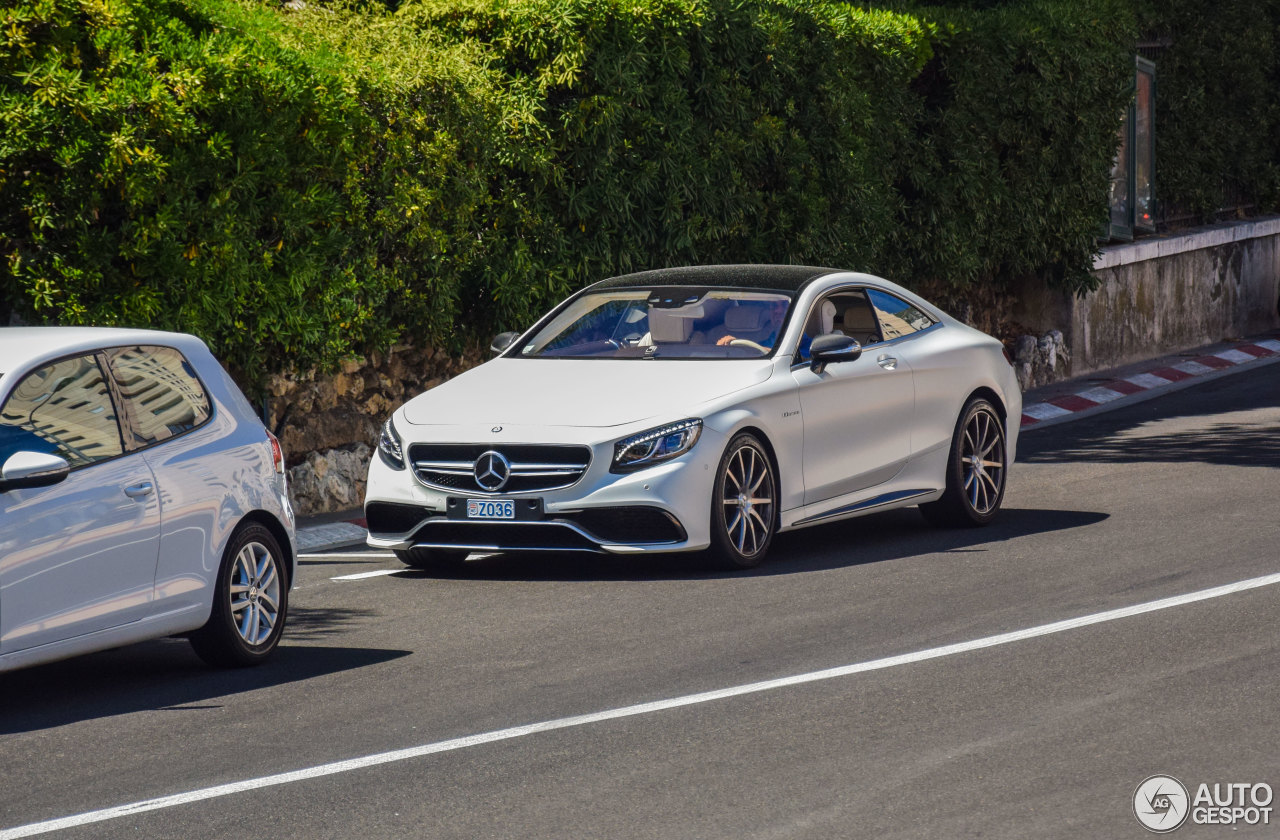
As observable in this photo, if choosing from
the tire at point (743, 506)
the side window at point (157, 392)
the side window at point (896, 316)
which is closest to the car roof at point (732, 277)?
the side window at point (896, 316)

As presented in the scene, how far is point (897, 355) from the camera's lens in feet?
39.8

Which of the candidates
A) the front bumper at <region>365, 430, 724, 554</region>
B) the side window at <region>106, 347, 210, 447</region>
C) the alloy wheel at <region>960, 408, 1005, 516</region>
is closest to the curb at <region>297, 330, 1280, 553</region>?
the front bumper at <region>365, 430, 724, 554</region>

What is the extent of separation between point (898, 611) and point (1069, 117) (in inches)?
553

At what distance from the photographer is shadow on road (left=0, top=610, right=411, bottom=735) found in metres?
7.75

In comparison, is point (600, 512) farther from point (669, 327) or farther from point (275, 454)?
point (275, 454)

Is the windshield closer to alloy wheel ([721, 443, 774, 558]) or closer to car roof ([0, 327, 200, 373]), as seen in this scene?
alloy wheel ([721, 443, 774, 558])

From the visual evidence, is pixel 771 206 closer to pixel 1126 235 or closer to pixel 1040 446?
pixel 1040 446

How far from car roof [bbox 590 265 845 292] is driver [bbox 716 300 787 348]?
0.16 meters

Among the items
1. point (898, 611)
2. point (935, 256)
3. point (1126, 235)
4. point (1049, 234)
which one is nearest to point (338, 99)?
point (898, 611)

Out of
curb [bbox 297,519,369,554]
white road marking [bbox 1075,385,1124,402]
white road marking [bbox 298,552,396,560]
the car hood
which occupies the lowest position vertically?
white road marking [bbox 1075,385,1124,402]

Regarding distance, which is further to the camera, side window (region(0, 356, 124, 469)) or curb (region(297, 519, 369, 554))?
curb (region(297, 519, 369, 554))

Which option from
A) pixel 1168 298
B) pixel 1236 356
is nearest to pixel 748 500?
pixel 1236 356

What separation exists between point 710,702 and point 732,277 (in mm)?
4976

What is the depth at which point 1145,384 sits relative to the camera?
22.5 m
